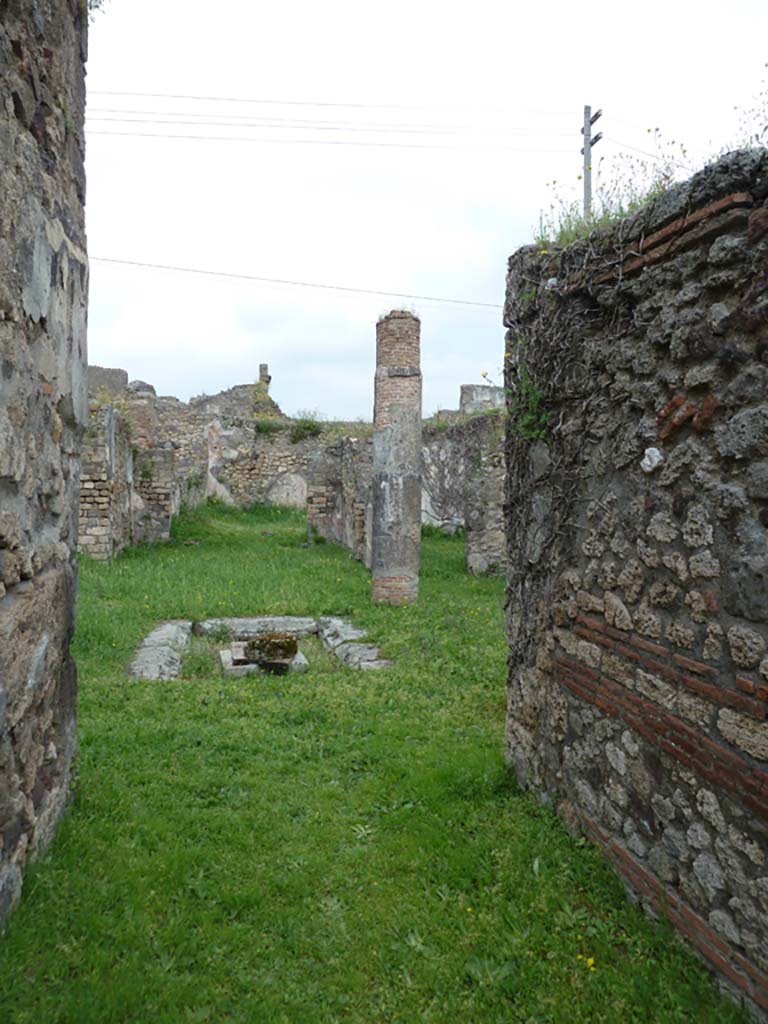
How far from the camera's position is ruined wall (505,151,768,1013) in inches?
97.2

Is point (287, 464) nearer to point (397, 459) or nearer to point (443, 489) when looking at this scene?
point (443, 489)

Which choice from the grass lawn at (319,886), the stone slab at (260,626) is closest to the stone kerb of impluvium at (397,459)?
the stone slab at (260,626)

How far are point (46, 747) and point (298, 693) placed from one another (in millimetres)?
3181

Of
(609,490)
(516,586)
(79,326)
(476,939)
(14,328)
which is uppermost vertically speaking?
(79,326)

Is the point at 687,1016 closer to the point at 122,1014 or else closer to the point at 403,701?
the point at 122,1014

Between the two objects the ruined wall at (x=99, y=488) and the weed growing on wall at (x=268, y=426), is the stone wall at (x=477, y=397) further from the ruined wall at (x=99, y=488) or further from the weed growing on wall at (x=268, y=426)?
the ruined wall at (x=99, y=488)

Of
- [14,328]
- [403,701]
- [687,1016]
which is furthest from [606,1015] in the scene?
[403,701]

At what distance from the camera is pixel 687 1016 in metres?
2.45

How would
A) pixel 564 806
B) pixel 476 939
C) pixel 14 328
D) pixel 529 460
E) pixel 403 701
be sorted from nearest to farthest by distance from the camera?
pixel 14 328 < pixel 476 939 < pixel 564 806 < pixel 529 460 < pixel 403 701

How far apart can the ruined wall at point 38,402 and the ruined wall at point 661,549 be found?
2.42m

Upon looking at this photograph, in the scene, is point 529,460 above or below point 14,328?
below

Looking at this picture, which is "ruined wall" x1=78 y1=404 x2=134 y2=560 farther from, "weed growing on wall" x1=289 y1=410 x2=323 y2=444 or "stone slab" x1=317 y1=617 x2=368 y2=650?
"weed growing on wall" x1=289 y1=410 x2=323 y2=444

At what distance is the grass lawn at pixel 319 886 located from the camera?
260cm

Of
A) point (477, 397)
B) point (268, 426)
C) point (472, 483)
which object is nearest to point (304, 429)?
point (268, 426)
